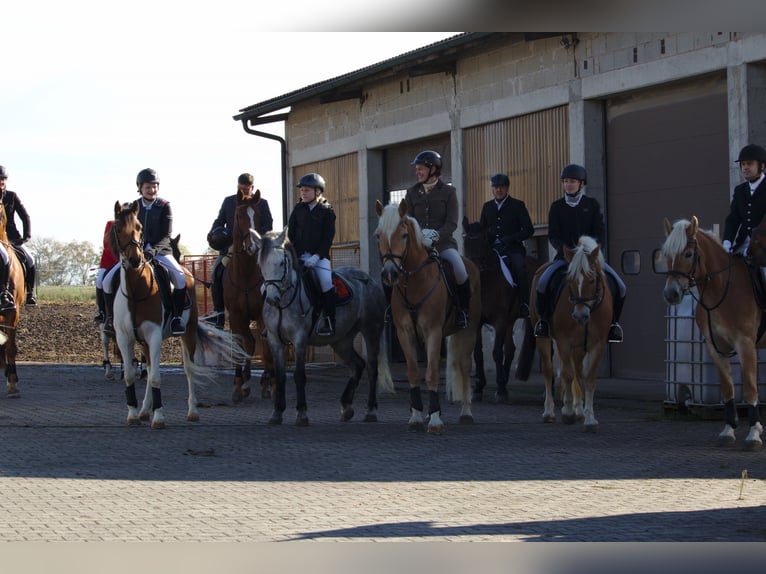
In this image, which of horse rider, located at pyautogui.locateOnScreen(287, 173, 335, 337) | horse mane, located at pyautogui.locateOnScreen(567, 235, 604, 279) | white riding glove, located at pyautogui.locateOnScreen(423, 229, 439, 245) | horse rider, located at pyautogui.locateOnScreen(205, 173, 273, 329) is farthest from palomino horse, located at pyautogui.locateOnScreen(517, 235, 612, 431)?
horse rider, located at pyautogui.locateOnScreen(205, 173, 273, 329)

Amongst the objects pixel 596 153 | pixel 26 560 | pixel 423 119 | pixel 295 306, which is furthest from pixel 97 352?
pixel 26 560

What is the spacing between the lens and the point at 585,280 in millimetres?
12305

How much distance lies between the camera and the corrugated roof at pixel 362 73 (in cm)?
2212

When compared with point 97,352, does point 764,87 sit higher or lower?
higher

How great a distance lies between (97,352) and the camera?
31641mm

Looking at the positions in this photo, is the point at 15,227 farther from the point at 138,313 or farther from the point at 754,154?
the point at 754,154

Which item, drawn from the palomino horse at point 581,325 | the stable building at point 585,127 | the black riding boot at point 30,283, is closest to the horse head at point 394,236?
the palomino horse at point 581,325

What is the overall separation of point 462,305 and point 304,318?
1783 millimetres

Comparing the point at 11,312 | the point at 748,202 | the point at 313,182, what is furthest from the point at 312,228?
the point at 11,312

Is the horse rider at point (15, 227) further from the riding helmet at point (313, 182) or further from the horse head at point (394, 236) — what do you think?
the horse head at point (394, 236)

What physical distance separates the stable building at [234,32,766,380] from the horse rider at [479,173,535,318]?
280 cm

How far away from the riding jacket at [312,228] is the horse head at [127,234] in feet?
6.14
